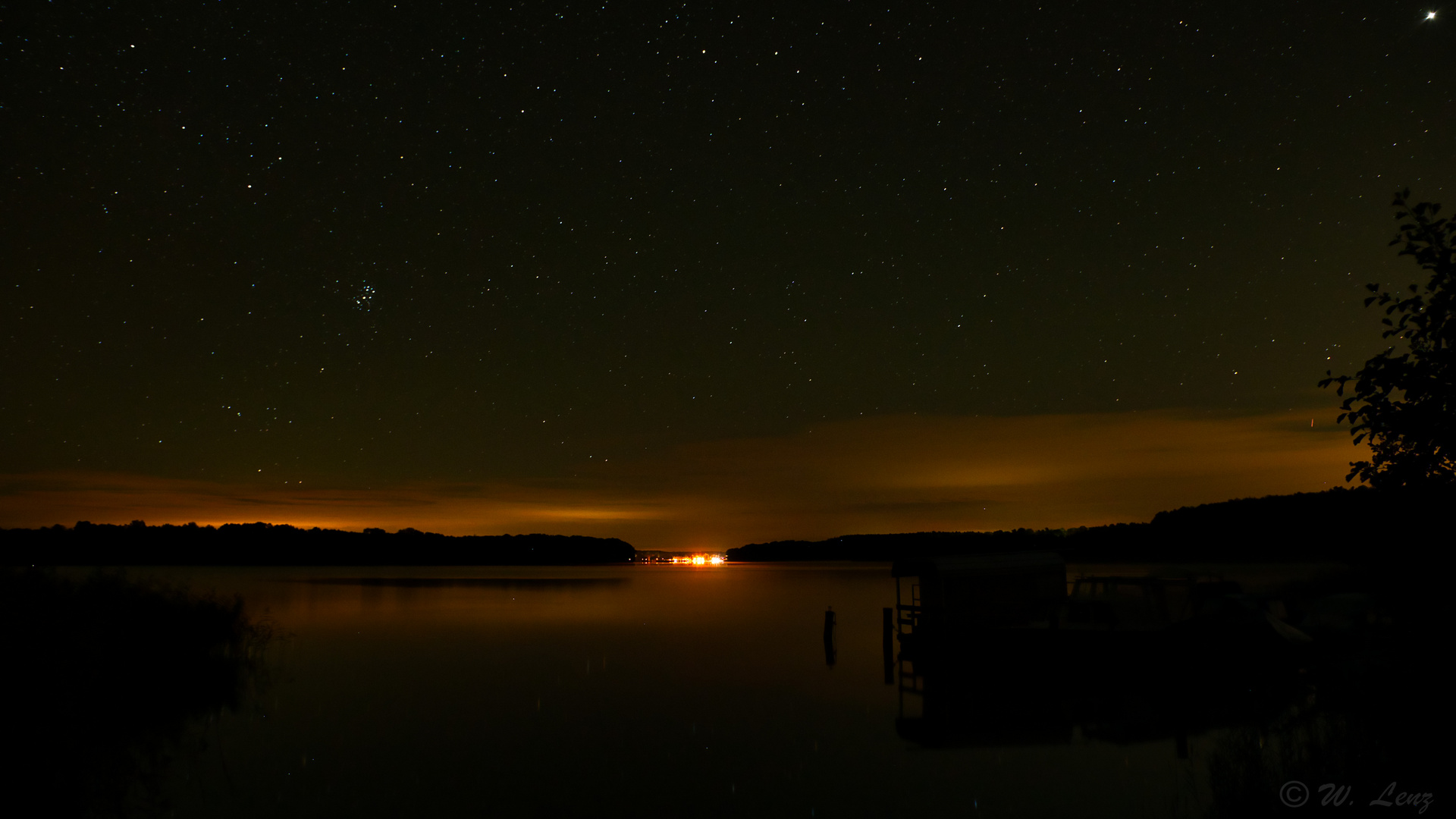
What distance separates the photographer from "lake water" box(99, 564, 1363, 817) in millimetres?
16469

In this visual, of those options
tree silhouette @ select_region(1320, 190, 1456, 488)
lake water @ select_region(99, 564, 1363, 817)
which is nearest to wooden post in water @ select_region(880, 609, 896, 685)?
lake water @ select_region(99, 564, 1363, 817)

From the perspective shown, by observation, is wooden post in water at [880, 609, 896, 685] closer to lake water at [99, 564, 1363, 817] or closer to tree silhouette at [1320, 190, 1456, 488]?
lake water at [99, 564, 1363, 817]

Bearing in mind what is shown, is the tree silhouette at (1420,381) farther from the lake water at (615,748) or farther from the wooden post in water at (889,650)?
the wooden post in water at (889,650)

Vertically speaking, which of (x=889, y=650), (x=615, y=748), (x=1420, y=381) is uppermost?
(x=1420, y=381)

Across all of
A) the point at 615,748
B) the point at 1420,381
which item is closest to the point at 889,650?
the point at 615,748

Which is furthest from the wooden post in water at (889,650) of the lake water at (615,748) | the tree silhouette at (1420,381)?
the tree silhouette at (1420,381)

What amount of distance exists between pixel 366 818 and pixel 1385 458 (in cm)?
1556

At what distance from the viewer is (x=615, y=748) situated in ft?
69.8

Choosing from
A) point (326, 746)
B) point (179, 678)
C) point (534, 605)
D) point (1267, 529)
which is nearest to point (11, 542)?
point (534, 605)

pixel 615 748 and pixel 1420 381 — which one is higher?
pixel 1420 381

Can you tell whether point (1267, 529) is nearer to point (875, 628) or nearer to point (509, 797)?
point (875, 628)

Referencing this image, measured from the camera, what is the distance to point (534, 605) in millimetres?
80375

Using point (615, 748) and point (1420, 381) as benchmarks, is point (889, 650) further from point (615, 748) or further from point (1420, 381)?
point (1420, 381)

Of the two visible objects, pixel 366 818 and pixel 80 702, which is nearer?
pixel 80 702
